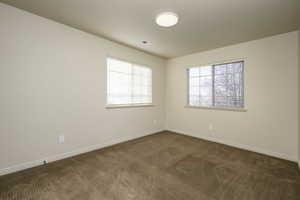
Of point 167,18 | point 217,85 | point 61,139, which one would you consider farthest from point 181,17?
point 61,139

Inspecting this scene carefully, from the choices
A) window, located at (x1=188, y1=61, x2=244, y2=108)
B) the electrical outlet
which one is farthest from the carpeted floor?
window, located at (x1=188, y1=61, x2=244, y2=108)

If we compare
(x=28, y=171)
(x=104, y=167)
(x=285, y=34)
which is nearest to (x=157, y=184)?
(x=104, y=167)

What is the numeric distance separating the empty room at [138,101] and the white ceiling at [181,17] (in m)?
0.02

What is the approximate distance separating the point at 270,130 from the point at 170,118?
8.11 ft

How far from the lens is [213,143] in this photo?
10.6 ft

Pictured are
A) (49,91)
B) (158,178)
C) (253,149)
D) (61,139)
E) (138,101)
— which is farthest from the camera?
(138,101)

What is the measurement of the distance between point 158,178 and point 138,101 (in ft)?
7.19

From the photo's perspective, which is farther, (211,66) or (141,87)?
(141,87)

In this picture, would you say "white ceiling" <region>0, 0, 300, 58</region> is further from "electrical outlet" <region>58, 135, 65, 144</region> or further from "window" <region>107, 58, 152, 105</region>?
"electrical outlet" <region>58, 135, 65, 144</region>

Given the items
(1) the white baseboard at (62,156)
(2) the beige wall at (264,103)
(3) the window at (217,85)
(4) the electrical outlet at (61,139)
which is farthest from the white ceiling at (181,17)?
(1) the white baseboard at (62,156)

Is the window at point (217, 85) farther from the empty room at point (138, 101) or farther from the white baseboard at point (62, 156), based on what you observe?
the white baseboard at point (62, 156)

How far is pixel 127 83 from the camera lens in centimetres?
336

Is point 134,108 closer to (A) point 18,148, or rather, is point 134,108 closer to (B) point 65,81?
(B) point 65,81

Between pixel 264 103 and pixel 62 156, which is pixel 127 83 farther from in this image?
pixel 264 103
